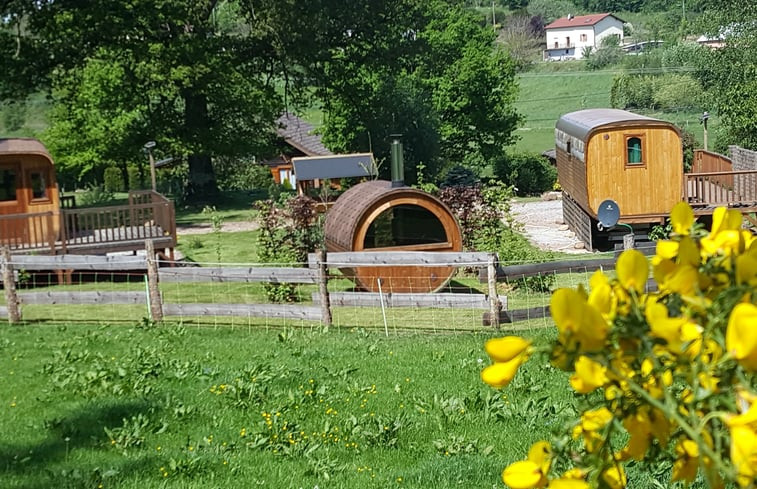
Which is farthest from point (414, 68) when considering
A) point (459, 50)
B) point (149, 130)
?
point (149, 130)

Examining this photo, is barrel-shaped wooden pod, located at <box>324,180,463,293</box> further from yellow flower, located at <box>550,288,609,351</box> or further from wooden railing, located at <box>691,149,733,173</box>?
yellow flower, located at <box>550,288,609,351</box>

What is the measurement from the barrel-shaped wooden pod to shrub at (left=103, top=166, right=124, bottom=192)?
3551cm

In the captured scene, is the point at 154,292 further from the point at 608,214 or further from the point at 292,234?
the point at 608,214

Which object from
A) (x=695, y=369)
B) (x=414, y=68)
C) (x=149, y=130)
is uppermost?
(x=414, y=68)

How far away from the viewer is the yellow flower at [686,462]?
1565 millimetres

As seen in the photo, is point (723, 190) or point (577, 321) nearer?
point (577, 321)

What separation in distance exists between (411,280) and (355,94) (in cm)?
2171

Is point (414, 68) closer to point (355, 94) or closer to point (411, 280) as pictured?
point (355, 94)

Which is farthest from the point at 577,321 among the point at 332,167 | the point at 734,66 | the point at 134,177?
the point at 134,177

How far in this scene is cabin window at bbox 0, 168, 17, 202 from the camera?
21.3 meters

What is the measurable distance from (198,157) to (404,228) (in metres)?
22.8

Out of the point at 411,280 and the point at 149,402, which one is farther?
the point at 411,280

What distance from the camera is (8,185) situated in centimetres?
2141

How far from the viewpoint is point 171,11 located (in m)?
30.6
